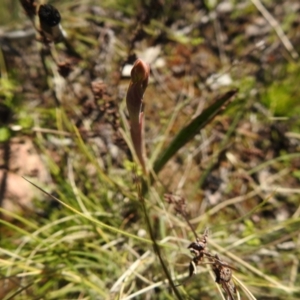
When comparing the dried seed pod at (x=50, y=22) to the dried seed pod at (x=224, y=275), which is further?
the dried seed pod at (x=50, y=22)

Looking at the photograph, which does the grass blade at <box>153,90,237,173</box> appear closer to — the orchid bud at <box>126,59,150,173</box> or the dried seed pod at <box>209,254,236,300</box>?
the orchid bud at <box>126,59,150,173</box>

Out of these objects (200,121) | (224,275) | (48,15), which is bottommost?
(224,275)

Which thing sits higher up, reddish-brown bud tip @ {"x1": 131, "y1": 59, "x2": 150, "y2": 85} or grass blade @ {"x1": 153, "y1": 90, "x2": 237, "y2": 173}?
reddish-brown bud tip @ {"x1": 131, "y1": 59, "x2": 150, "y2": 85}

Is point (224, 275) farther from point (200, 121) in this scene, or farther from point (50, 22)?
point (50, 22)

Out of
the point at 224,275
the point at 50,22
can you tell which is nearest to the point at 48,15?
the point at 50,22

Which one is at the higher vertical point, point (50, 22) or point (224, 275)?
point (50, 22)

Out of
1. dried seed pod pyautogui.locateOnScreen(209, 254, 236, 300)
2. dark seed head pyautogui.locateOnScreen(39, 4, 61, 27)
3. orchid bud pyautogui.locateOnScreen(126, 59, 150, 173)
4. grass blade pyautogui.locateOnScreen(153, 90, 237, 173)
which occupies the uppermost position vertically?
dark seed head pyautogui.locateOnScreen(39, 4, 61, 27)

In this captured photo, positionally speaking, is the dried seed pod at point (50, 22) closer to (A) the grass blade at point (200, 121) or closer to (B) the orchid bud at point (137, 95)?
(B) the orchid bud at point (137, 95)

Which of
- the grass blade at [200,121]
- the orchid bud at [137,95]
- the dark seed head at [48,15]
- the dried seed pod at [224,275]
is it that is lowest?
the dried seed pod at [224,275]

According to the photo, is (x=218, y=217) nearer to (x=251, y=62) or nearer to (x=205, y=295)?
(x=205, y=295)

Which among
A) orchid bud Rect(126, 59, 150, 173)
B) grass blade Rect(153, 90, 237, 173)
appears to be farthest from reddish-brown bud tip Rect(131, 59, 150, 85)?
grass blade Rect(153, 90, 237, 173)

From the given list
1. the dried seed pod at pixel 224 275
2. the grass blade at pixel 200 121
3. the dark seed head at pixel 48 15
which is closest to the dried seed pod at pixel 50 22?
the dark seed head at pixel 48 15

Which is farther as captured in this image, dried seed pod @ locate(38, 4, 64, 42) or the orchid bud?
dried seed pod @ locate(38, 4, 64, 42)
